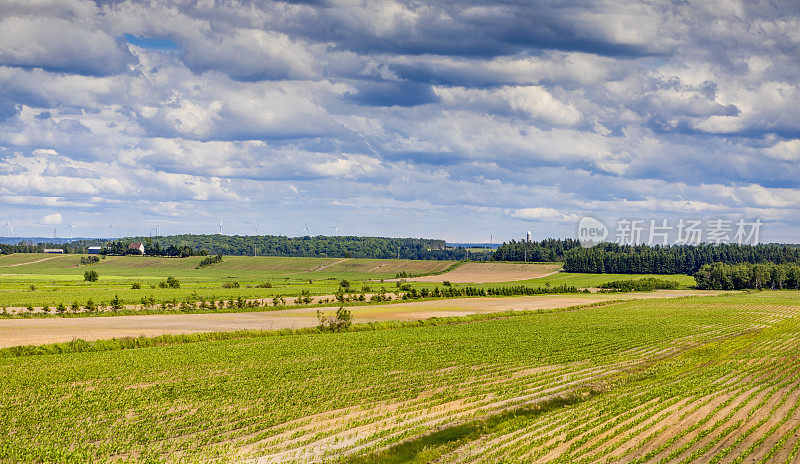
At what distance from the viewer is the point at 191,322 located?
7081 cm

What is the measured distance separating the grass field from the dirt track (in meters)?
10.8

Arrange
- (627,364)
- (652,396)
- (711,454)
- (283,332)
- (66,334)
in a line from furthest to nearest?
1. (283,332)
2. (66,334)
3. (627,364)
4. (652,396)
5. (711,454)

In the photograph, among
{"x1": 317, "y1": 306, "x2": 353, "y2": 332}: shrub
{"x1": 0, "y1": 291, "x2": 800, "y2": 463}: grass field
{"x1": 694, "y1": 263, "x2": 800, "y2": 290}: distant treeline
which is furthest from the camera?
{"x1": 694, "y1": 263, "x2": 800, "y2": 290}: distant treeline

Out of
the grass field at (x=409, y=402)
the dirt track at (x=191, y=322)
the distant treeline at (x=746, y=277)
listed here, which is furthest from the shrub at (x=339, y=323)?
the distant treeline at (x=746, y=277)

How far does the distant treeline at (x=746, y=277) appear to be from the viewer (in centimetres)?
16988

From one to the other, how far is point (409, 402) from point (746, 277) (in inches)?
6506

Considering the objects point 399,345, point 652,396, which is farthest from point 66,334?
point 652,396

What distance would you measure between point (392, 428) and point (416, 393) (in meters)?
6.78

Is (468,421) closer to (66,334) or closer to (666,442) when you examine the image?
(666,442)

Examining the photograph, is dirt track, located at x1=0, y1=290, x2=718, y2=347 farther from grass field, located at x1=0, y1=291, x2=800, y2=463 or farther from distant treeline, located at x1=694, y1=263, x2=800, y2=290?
distant treeline, located at x1=694, y1=263, x2=800, y2=290

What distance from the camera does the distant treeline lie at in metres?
170

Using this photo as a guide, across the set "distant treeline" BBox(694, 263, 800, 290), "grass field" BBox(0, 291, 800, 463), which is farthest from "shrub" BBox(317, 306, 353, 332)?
"distant treeline" BBox(694, 263, 800, 290)

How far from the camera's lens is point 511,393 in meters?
32.2

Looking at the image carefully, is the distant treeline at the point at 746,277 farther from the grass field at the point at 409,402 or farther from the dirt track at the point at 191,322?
the grass field at the point at 409,402
